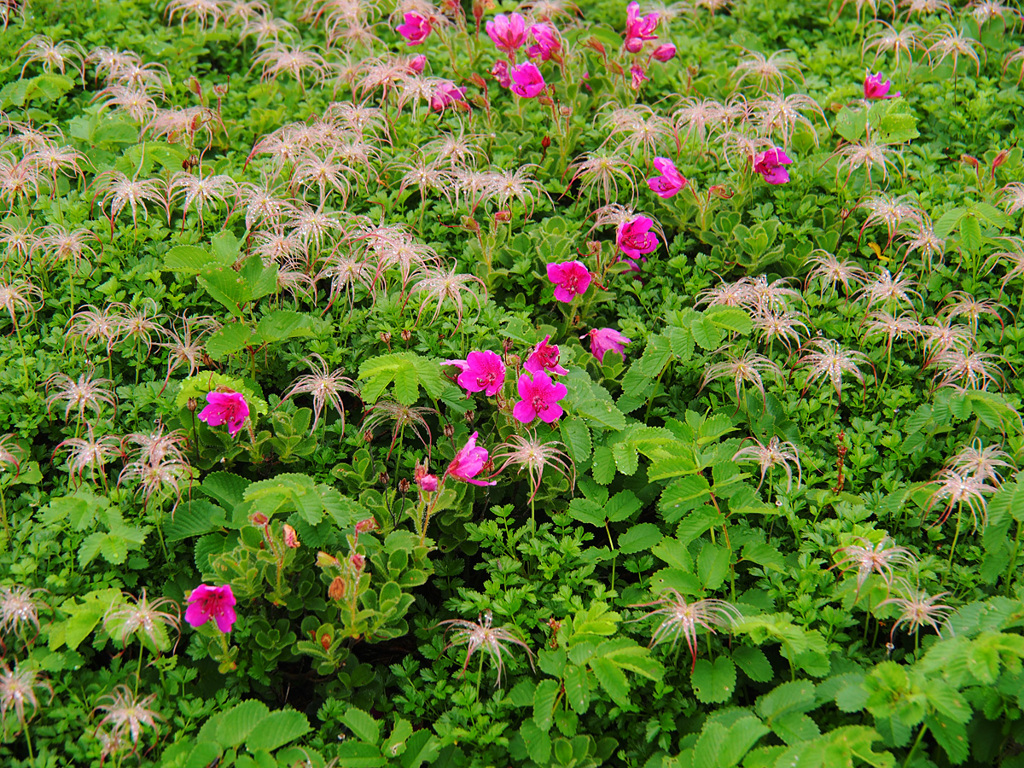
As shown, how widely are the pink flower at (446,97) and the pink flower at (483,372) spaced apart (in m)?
2.08

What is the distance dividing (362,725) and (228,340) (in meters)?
1.55

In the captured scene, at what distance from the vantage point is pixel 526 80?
4.46 metres

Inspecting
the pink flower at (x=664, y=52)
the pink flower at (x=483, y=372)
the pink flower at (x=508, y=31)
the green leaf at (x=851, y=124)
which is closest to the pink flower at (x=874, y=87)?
the green leaf at (x=851, y=124)

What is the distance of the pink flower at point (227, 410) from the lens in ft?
9.62

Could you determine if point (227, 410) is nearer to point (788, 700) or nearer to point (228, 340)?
point (228, 340)

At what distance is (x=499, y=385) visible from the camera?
10.0 ft

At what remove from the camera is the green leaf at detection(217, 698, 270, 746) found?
2426mm

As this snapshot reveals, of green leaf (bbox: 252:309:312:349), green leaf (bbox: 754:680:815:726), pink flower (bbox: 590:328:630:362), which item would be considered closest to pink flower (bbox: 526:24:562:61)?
pink flower (bbox: 590:328:630:362)

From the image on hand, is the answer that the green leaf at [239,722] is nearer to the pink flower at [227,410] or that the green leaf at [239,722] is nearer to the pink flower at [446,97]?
the pink flower at [227,410]

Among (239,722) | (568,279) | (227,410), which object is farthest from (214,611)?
(568,279)

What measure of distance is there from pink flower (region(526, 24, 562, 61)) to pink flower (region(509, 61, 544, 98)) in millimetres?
261

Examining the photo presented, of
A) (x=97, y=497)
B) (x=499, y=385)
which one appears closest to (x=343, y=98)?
(x=499, y=385)

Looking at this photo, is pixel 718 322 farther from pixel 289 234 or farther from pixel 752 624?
pixel 289 234

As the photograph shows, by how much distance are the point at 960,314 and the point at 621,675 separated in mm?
2361
